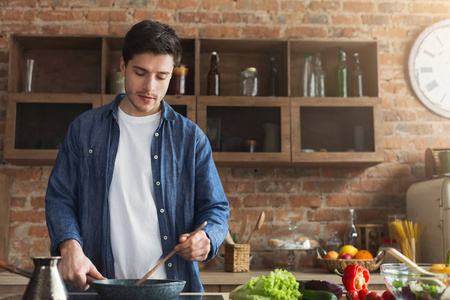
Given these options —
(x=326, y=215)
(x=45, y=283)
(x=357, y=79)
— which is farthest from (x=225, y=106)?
(x=45, y=283)

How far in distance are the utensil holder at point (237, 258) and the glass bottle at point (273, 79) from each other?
0.99m

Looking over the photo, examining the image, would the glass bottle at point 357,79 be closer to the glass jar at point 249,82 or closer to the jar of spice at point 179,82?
the glass jar at point 249,82

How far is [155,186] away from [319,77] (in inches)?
69.6

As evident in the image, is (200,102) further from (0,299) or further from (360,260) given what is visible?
(0,299)

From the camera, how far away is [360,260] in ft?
9.06

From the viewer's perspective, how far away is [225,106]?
3037 millimetres

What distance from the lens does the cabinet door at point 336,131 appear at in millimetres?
2996

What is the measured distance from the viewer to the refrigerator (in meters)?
2.72

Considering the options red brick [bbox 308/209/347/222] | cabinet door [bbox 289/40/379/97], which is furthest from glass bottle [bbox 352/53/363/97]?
red brick [bbox 308/209/347/222]

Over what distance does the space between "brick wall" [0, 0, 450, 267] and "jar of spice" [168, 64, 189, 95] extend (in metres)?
0.40

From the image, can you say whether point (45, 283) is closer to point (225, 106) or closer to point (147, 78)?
point (147, 78)

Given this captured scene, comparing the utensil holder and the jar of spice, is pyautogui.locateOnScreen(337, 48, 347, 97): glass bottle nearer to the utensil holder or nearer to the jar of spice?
the jar of spice

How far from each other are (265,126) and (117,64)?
1067 mm

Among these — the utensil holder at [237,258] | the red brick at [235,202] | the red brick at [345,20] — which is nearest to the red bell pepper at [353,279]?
the utensil holder at [237,258]
